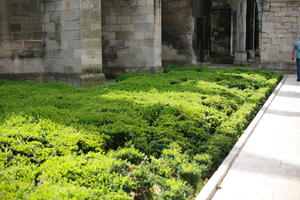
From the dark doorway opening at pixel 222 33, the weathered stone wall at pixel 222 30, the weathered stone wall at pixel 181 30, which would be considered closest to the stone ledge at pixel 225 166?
the weathered stone wall at pixel 181 30

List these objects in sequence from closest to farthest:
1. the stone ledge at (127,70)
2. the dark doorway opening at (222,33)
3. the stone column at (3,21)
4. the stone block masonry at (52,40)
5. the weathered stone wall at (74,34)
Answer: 1. the weathered stone wall at (74,34)
2. the stone block masonry at (52,40)
3. the stone column at (3,21)
4. the stone ledge at (127,70)
5. the dark doorway opening at (222,33)

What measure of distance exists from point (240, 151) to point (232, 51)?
25944 mm

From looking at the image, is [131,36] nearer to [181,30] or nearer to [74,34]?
[74,34]

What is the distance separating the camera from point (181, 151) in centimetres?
504

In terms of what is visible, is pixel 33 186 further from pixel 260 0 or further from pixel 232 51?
pixel 232 51

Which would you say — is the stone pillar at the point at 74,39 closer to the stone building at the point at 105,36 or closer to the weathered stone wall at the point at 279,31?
the stone building at the point at 105,36

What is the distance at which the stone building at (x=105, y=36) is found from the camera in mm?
11750

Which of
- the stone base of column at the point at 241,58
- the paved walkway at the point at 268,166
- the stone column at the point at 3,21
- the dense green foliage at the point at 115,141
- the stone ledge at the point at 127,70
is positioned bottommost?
the paved walkway at the point at 268,166

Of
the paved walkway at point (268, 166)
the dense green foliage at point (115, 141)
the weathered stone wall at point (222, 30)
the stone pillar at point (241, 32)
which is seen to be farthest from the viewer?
the weathered stone wall at point (222, 30)

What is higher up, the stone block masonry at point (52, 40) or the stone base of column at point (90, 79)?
the stone block masonry at point (52, 40)

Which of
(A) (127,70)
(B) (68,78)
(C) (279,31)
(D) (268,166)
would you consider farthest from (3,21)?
(C) (279,31)

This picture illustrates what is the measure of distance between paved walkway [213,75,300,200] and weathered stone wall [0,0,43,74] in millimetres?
8083

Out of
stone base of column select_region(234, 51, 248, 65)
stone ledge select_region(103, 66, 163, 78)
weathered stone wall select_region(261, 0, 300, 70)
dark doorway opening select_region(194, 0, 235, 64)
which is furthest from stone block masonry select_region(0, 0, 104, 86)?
dark doorway opening select_region(194, 0, 235, 64)

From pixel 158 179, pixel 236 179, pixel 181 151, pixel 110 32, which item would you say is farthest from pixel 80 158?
pixel 110 32
